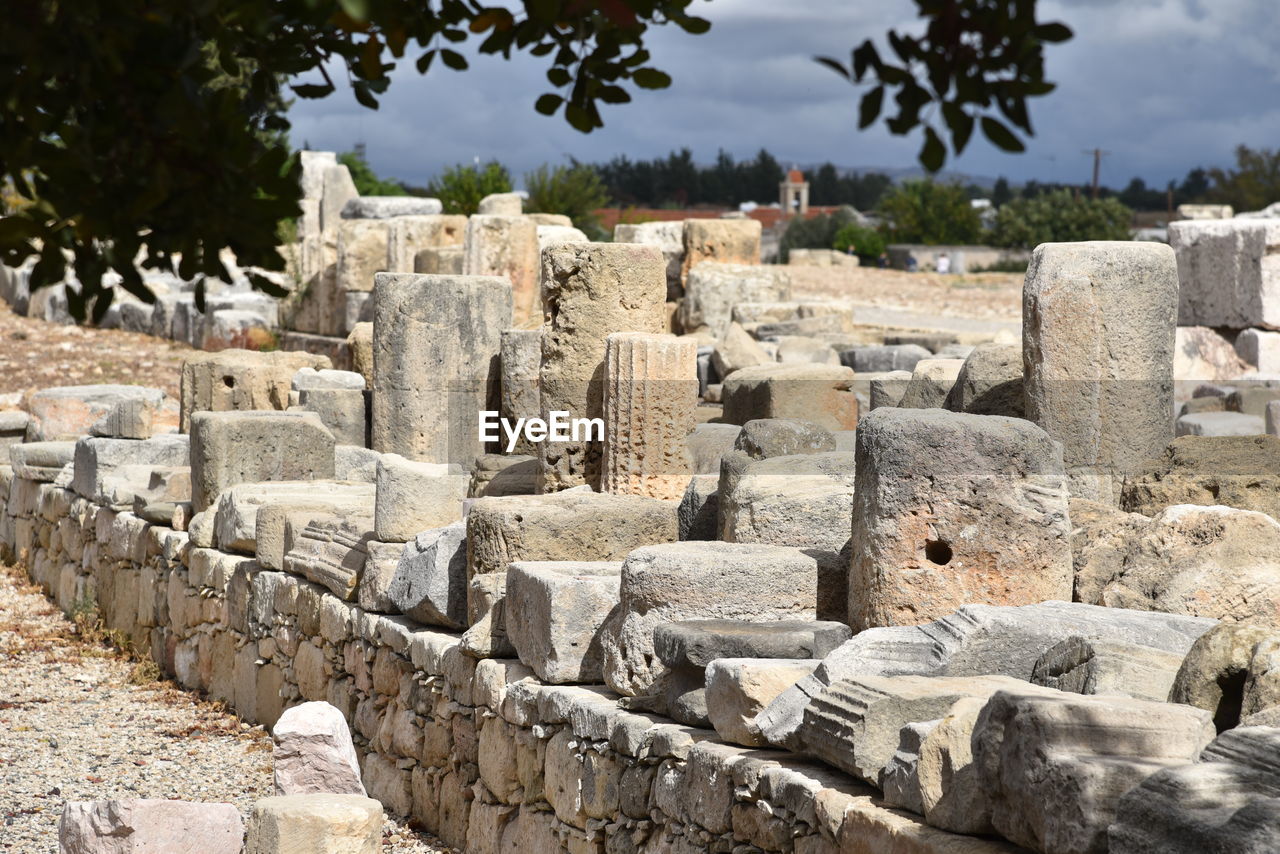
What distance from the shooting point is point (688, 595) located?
17.4ft

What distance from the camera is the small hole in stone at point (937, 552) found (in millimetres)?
5094

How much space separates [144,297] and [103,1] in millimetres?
516

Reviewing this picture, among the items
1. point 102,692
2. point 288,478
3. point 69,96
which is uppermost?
point 69,96

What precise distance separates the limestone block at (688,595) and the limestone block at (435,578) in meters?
1.51

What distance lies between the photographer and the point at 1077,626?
15.4 ft

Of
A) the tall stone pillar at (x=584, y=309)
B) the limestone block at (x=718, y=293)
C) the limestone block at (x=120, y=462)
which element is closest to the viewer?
the tall stone pillar at (x=584, y=309)

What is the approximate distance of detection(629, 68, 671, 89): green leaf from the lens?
278 centimetres

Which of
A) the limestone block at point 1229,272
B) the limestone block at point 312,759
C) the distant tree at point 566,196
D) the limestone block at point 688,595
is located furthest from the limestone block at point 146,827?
the distant tree at point 566,196

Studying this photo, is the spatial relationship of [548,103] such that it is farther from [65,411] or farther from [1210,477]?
[65,411]

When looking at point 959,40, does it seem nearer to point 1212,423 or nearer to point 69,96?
point 69,96

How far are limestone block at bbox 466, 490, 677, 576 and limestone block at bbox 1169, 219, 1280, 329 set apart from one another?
9078 millimetres

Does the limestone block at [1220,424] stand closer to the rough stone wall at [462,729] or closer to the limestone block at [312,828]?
the rough stone wall at [462,729]

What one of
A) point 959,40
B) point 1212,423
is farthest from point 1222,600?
point 1212,423

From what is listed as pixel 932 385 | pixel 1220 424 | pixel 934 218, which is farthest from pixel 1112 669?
pixel 934 218
